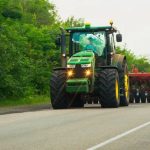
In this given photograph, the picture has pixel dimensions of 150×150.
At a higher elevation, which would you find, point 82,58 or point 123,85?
point 82,58

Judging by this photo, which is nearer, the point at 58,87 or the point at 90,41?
the point at 58,87

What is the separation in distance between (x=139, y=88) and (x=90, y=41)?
14.0 m

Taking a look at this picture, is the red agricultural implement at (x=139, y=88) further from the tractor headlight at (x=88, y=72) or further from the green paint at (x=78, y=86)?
the green paint at (x=78, y=86)

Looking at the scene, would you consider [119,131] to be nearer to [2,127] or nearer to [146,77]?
[2,127]

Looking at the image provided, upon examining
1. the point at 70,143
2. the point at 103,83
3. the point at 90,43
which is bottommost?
the point at 70,143

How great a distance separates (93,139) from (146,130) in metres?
2.66

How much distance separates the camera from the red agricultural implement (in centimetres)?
4181

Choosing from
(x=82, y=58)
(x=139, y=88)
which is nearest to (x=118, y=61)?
(x=82, y=58)

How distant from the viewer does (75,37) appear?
29.2m

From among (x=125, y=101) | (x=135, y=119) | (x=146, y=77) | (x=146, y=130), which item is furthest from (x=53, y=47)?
(x=146, y=130)

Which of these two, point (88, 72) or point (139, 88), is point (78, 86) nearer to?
point (88, 72)

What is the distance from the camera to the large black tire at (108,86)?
87.7 feet

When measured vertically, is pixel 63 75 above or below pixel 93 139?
above

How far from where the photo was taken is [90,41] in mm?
28859
